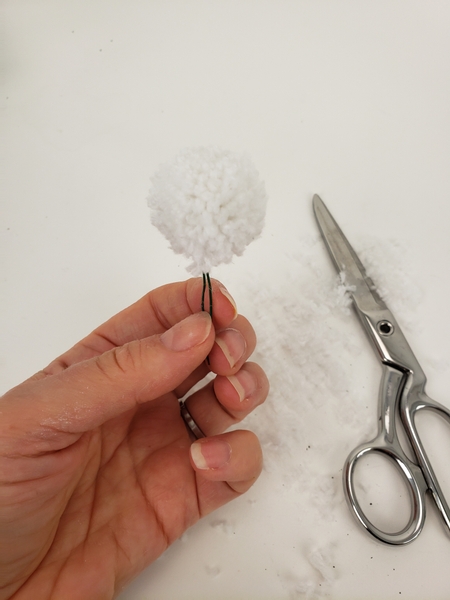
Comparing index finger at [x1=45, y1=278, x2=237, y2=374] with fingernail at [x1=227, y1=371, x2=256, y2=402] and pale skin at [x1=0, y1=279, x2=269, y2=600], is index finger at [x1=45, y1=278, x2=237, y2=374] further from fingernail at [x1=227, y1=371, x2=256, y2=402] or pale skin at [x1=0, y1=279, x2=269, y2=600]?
fingernail at [x1=227, y1=371, x2=256, y2=402]

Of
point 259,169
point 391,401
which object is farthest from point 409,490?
point 259,169

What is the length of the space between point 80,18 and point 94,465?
65.2 inches

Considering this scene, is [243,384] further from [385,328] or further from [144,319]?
[385,328]

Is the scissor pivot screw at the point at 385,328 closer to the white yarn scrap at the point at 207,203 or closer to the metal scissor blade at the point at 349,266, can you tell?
the metal scissor blade at the point at 349,266

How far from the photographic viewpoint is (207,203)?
24.8 inches

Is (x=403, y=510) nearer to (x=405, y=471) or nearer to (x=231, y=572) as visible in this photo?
(x=405, y=471)

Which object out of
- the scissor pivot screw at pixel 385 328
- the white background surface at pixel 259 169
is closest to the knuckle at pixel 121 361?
the white background surface at pixel 259 169

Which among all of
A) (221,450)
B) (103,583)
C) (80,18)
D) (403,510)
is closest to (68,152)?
(80,18)

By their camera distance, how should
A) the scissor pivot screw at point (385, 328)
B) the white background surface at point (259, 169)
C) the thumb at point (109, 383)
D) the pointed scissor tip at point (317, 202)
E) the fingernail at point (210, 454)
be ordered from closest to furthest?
the thumb at point (109, 383), the fingernail at point (210, 454), the white background surface at point (259, 169), the scissor pivot screw at point (385, 328), the pointed scissor tip at point (317, 202)

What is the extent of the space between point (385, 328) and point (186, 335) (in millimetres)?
548

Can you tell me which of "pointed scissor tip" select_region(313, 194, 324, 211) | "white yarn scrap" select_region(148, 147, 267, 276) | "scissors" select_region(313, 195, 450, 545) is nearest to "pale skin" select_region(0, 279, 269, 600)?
"white yarn scrap" select_region(148, 147, 267, 276)

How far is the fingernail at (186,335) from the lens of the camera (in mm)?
657

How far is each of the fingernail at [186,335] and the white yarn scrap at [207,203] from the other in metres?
0.09

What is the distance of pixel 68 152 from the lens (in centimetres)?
141
